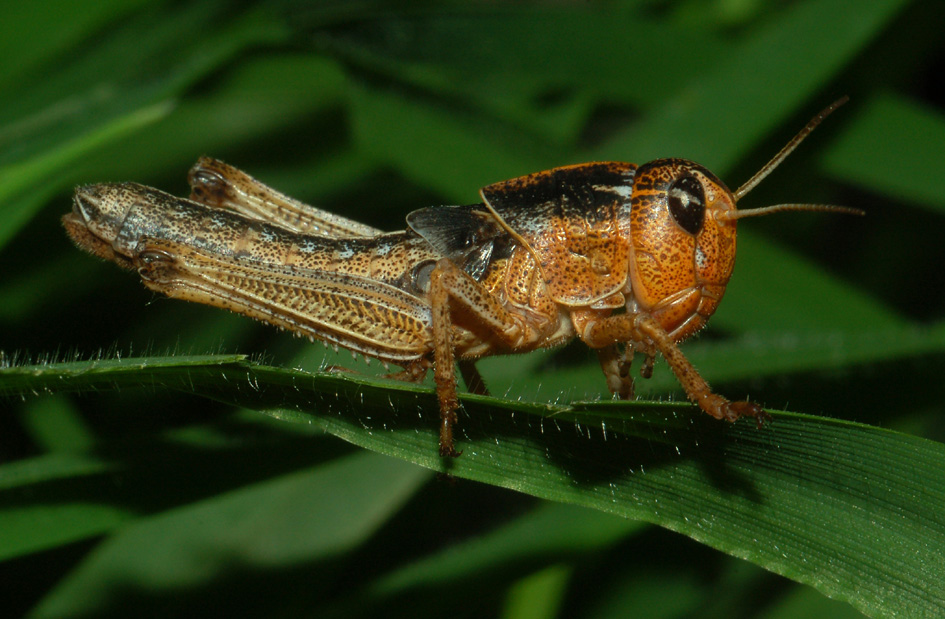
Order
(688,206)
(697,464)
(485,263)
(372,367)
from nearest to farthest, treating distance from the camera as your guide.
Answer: (697,464) < (688,206) < (485,263) < (372,367)

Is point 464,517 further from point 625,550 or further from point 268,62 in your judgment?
point 268,62

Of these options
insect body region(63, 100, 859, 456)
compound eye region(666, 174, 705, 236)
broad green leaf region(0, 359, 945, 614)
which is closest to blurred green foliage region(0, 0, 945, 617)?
broad green leaf region(0, 359, 945, 614)

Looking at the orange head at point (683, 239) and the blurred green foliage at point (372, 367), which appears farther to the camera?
the orange head at point (683, 239)

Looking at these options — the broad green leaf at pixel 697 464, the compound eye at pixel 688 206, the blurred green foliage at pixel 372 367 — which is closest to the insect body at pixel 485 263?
the compound eye at pixel 688 206

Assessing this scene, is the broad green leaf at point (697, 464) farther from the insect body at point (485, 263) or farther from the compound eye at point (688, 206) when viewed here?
the compound eye at point (688, 206)

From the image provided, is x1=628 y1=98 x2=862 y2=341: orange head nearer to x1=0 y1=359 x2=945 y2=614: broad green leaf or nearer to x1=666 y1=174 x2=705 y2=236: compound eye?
x1=666 y1=174 x2=705 y2=236: compound eye

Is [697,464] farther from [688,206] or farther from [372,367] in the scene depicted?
[372,367]

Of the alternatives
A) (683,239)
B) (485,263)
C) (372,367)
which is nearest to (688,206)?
(683,239)

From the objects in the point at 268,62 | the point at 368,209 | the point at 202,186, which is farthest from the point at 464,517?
the point at 268,62
